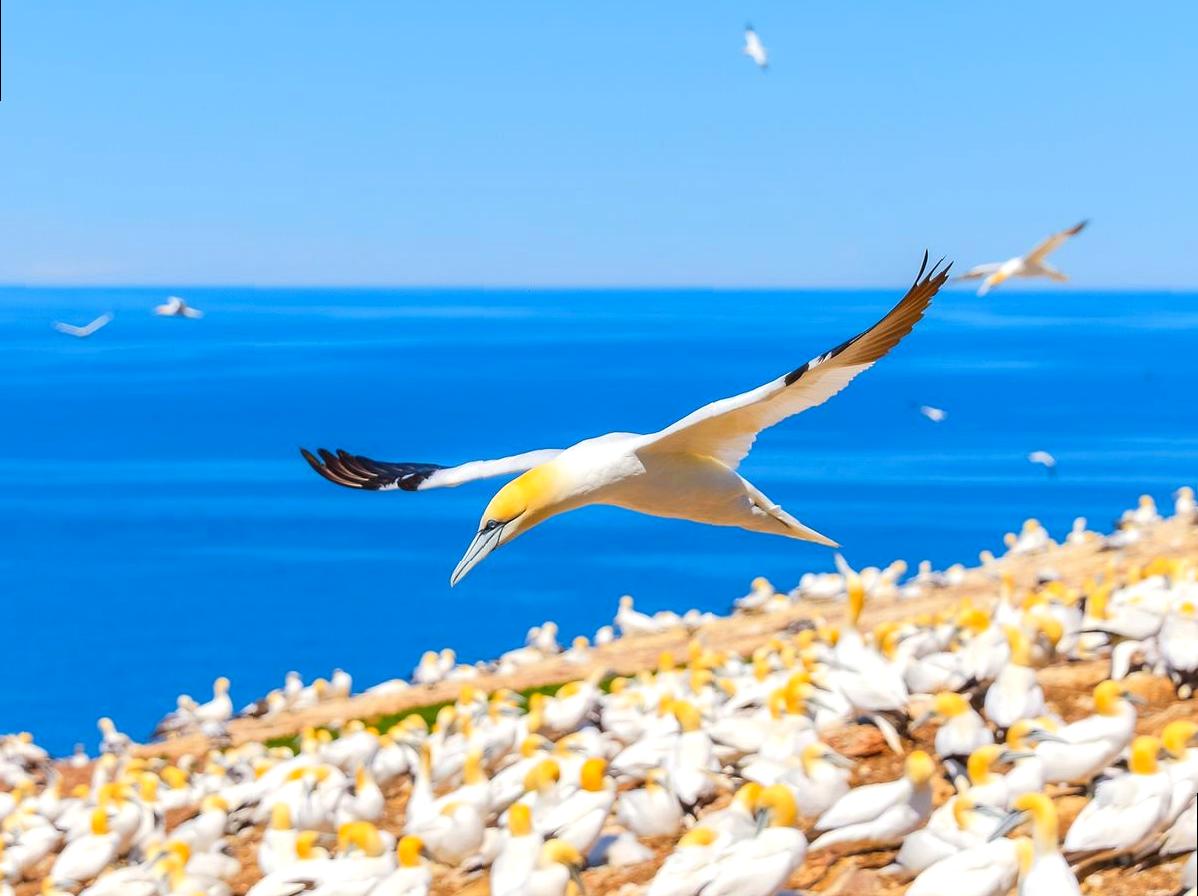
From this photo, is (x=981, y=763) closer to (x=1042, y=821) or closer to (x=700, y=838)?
(x=1042, y=821)

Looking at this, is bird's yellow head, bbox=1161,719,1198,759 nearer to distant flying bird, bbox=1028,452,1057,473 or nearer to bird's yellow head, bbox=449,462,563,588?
bird's yellow head, bbox=449,462,563,588

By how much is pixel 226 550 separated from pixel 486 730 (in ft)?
129

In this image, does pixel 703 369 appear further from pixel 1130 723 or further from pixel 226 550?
pixel 1130 723

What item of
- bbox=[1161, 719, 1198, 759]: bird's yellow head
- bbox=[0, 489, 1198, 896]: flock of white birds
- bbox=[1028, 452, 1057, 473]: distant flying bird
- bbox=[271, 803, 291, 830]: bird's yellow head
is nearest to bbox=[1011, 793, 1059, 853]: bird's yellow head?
bbox=[0, 489, 1198, 896]: flock of white birds

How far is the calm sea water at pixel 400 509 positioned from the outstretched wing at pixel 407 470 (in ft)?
72.2

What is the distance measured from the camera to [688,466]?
6254 millimetres

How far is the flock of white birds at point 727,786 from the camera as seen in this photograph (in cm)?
606

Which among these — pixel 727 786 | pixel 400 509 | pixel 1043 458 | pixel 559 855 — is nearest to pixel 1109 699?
pixel 727 786

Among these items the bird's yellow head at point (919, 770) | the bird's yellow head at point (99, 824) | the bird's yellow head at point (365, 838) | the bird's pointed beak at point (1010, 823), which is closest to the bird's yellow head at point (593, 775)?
the bird's yellow head at point (365, 838)

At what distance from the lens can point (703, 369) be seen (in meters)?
131

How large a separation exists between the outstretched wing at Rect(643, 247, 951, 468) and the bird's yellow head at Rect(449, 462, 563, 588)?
394 mm

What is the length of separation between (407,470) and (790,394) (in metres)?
2.31

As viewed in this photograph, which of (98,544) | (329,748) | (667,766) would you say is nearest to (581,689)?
(329,748)

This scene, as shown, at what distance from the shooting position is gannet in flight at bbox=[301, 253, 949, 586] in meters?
5.44
